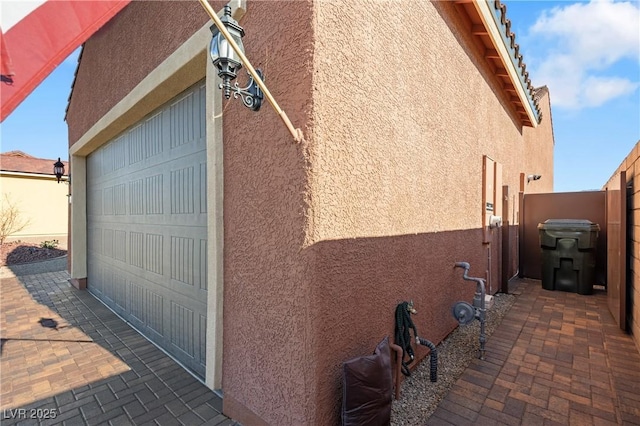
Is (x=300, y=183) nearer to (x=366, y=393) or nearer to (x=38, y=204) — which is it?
(x=366, y=393)

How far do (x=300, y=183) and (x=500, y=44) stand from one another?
18.1 ft

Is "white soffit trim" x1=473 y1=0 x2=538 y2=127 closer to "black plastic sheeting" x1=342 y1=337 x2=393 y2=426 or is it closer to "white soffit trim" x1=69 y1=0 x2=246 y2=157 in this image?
"white soffit trim" x1=69 y1=0 x2=246 y2=157

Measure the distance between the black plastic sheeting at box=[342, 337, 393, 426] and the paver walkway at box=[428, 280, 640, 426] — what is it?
0.76 meters

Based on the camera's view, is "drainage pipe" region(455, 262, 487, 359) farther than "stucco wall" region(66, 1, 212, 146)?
Yes

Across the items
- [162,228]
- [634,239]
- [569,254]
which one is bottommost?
[569,254]

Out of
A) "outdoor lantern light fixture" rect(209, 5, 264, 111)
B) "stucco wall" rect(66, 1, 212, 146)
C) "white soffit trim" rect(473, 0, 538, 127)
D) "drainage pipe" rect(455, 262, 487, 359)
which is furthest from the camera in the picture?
"white soffit trim" rect(473, 0, 538, 127)

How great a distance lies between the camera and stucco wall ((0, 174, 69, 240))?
15094 millimetres

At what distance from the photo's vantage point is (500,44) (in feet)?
17.1

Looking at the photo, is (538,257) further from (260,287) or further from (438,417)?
(260,287)

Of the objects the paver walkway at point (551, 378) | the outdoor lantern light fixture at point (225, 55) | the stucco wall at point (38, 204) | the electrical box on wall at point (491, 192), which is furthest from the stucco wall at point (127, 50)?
the stucco wall at point (38, 204)

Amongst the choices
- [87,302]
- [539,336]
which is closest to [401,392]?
[539,336]

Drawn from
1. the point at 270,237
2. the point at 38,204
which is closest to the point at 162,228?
the point at 270,237

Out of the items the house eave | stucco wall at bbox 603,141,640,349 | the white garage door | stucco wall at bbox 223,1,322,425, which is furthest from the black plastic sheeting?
the house eave

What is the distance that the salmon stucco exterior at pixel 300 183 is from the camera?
2.19m
